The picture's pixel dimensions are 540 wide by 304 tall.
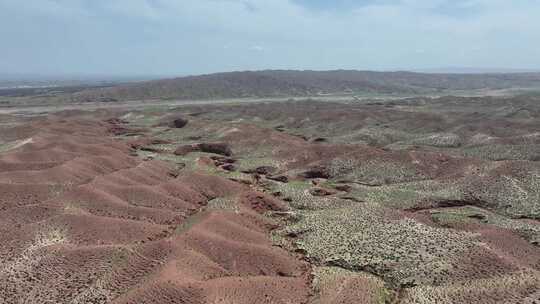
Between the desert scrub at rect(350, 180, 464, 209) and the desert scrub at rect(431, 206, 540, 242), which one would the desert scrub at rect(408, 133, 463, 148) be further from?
the desert scrub at rect(431, 206, 540, 242)

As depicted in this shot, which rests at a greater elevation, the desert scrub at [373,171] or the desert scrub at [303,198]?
the desert scrub at [373,171]

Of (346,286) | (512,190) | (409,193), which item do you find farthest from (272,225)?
(512,190)

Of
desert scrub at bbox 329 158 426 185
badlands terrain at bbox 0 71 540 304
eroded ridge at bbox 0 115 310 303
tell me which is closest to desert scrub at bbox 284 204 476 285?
badlands terrain at bbox 0 71 540 304

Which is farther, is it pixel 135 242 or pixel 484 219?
pixel 484 219

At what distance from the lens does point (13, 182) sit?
50.7m

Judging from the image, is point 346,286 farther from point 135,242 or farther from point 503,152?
point 503,152

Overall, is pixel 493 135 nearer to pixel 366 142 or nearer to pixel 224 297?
pixel 366 142

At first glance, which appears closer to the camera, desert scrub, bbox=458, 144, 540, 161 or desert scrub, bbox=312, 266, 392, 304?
desert scrub, bbox=312, 266, 392, 304

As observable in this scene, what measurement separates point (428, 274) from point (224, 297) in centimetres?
1495

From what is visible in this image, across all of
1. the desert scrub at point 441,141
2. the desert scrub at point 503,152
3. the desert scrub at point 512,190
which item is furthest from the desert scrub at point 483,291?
the desert scrub at point 441,141

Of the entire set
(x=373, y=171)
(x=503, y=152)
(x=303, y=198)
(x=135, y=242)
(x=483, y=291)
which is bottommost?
(x=303, y=198)

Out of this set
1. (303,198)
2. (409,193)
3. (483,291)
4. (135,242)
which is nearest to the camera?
(483,291)

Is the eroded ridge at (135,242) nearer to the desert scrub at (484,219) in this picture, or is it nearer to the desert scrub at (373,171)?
the desert scrub at (373,171)

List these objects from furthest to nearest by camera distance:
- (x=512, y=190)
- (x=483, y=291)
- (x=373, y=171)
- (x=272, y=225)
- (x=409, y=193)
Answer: (x=373, y=171) < (x=409, y=193) < (x=512, y=190) < (x=272, y=225) < (x=483, y=291)
